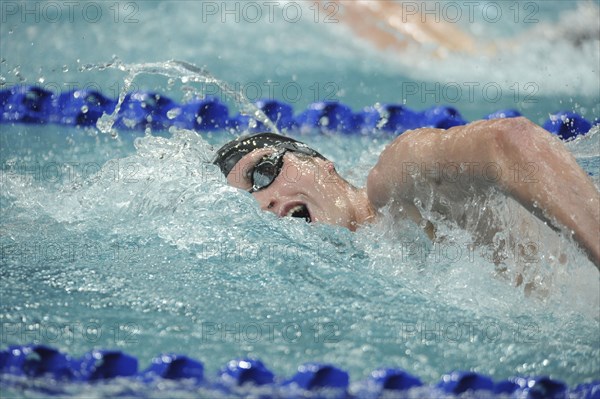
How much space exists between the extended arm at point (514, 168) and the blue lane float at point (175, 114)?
5.68 ft

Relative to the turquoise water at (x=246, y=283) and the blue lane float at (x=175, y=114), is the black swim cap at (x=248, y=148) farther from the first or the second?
the blue lane float at (x=175, y=114)

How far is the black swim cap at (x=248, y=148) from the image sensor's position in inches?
96.3

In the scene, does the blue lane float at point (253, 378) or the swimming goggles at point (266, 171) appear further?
the swimming goggles at point (266, 171)

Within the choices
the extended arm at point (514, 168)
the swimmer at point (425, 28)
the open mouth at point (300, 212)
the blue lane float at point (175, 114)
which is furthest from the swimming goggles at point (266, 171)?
the swimmer at point (425, 28)

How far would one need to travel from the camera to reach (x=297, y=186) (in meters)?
2.28

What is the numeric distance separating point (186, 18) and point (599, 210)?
4199 millimetres

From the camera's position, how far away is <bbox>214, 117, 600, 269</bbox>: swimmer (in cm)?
160

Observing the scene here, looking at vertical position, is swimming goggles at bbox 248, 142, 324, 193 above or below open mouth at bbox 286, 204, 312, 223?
above

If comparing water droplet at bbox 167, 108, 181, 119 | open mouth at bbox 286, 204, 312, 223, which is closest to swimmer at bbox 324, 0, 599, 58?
water droplet at bbox 167, 108, 181, 119

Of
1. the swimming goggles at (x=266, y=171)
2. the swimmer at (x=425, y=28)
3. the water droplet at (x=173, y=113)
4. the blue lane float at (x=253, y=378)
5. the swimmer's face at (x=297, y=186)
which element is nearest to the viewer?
the blue lane float at (x=253, y=378)

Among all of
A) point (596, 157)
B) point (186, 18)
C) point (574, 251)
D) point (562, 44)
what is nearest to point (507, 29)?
point (562, 44)

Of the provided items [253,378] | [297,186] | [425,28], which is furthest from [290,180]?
[425,28]

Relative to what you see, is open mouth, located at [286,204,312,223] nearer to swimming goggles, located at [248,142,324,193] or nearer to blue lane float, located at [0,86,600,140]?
swimming goggles, located at [248,142,324,193]

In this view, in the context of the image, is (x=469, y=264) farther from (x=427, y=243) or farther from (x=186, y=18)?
(x=186, y=18)
